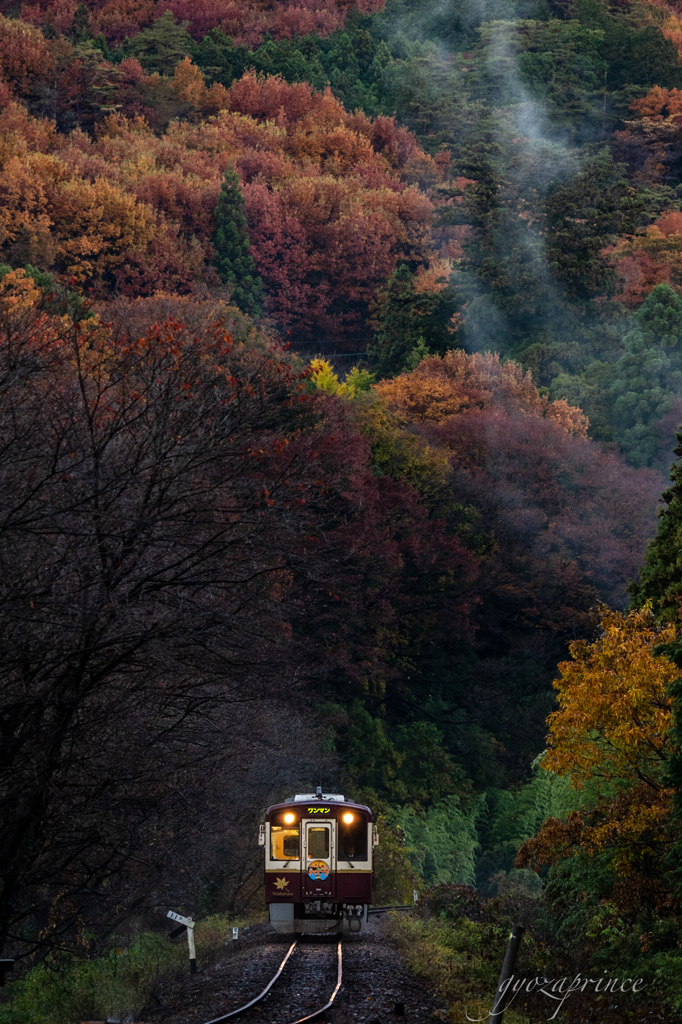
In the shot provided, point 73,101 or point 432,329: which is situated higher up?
point 73,101

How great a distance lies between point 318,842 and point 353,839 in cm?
64

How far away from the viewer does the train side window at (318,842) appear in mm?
24609

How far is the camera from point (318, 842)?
24.7m

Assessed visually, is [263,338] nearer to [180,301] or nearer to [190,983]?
[180,301]

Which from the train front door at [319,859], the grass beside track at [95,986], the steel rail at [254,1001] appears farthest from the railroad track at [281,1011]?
the train front door at [319,859]

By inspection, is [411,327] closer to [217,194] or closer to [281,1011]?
[217,194]

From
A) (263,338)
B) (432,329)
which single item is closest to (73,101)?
(432,329)

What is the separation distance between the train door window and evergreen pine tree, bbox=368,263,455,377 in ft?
170

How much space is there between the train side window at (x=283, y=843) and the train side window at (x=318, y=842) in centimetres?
23

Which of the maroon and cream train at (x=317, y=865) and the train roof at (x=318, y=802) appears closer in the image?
the maroon and cream train at (x=317, y=865)

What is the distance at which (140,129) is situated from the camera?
111 m

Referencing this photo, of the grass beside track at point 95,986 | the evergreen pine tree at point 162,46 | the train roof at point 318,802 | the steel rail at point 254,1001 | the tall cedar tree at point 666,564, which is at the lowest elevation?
the grass beside track at point 95,986

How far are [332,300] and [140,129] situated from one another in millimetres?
27289

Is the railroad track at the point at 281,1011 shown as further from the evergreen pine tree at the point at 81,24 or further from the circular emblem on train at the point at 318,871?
the evergreen pine tree at the point at 81,24
